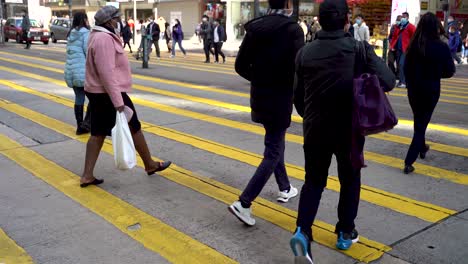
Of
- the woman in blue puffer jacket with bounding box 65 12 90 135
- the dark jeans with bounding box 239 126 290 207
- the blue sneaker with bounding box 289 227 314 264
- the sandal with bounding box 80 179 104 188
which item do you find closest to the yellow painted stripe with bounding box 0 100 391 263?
the dark jeans with bounding box 239 126 290 207

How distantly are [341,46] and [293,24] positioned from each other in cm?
75

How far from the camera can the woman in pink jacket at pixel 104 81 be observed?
5.07 m

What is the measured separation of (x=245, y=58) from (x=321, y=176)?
119 centimetres

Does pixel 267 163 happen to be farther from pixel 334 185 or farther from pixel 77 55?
pixel 77 55

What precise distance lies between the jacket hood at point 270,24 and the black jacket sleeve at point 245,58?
0.09 metres

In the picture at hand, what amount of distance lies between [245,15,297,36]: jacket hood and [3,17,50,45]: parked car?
32.5m

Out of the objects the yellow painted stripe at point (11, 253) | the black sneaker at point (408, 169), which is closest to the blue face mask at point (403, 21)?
the black sneaker at point (408, 169)

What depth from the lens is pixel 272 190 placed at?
5344 mm

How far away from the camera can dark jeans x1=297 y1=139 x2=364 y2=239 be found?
3.57 m

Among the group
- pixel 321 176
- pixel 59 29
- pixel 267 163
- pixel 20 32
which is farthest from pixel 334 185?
pixel 59 29

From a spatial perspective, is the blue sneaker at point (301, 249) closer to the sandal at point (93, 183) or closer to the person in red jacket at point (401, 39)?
the sandal at point (93, 183)

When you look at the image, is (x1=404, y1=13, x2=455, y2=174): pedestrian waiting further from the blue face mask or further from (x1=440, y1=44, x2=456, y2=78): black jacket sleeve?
the blue face mask

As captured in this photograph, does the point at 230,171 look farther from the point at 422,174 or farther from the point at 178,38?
the point at 178,38

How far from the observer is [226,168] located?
615 centimetres
